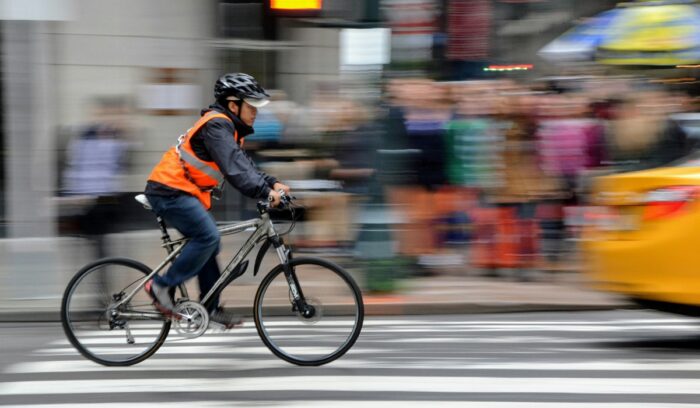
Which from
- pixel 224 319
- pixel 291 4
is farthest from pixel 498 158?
pixel 224 319

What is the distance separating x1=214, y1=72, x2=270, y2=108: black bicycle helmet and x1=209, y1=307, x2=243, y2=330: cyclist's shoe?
1.23m

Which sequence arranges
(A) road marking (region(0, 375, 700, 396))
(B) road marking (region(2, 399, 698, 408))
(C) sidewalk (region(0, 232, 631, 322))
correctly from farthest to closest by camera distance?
(C) sidewalk (region(0, 232, 631, 322)) < (A) road marking (region(0, 375, 700, 396)) < (B) road marking (region(2, 399, 698, 408))

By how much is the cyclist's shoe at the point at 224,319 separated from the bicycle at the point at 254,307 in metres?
0.07

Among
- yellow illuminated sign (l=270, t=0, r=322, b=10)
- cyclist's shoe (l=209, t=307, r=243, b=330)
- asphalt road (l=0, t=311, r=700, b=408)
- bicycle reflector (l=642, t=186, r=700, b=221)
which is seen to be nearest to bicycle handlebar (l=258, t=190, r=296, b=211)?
cyclist's shoe (l=209, t=307, r=243, b=330)

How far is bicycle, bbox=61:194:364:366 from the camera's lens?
684cm

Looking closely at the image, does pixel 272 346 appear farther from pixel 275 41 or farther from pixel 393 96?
pixel 275 41

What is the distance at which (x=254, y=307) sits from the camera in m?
6.90

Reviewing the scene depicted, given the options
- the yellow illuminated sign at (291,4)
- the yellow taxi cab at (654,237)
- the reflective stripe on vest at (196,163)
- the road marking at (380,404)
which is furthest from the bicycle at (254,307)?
the yellow illuminated sign at (291,4)

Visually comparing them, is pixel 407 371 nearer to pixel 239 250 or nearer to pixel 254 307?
pixel 254 307

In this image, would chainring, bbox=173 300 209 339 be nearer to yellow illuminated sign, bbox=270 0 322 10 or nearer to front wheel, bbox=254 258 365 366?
front wheel, bbox=254 258 365 366

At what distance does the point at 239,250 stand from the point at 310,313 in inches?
22.3

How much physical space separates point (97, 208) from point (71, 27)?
5.09 m

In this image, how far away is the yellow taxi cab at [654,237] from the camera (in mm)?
6977

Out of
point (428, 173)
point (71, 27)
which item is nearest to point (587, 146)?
point (428, 173)
